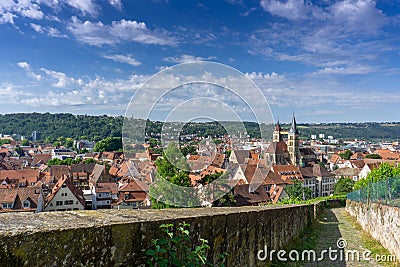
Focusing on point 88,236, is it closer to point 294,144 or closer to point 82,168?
point 82,168

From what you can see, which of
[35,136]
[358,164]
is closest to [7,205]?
[358,164]

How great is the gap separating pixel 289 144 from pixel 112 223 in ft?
317

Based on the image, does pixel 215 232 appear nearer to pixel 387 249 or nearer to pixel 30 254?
pixel 30 254

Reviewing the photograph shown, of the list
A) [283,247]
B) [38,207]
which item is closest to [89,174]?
[38,207]

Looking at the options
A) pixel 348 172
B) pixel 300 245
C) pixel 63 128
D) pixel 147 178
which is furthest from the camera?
pixel 63 128

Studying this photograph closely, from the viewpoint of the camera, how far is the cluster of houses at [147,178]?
1714 cm

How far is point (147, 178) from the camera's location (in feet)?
56.7

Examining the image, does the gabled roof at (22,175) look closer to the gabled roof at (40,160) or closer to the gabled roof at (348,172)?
the gabled roof at (40,160)

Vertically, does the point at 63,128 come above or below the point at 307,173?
above

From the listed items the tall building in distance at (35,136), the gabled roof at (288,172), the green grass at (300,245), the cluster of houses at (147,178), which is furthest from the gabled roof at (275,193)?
the tall building in distance at (35,136)

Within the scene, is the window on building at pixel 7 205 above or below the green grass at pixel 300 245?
below

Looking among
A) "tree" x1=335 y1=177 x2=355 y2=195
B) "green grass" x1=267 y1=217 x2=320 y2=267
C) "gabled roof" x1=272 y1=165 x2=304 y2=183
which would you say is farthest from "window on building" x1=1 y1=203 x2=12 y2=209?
"tree" x1=335 y1=177 x2=355 y2=195

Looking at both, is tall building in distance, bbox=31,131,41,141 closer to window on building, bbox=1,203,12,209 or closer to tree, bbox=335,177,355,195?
window on building, bbox=1,203,12,209

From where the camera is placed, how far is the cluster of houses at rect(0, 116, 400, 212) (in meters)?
17.1
